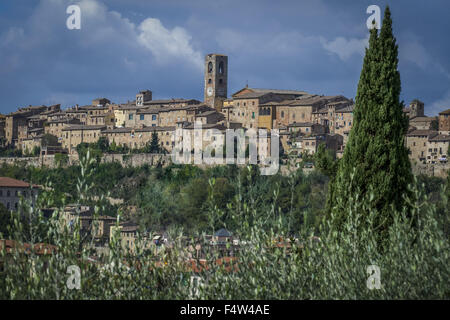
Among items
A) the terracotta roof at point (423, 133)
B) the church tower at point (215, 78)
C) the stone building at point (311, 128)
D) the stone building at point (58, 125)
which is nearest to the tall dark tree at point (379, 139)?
the terracotta roof at point (423, 133)

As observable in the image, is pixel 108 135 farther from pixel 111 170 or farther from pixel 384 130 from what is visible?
pixel 384 130

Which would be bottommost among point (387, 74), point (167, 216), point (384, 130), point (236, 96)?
point (167, 216)

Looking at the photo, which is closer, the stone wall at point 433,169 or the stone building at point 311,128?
the stone wall at point 433,169

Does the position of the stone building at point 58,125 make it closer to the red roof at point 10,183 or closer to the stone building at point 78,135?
the stone building at point 78,135

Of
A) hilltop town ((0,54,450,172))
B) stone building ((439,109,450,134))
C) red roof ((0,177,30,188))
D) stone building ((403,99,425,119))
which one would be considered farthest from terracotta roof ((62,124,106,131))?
stone building ((439,109,450,134))

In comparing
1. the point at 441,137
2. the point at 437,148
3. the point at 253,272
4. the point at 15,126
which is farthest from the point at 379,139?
the point at 15,126
